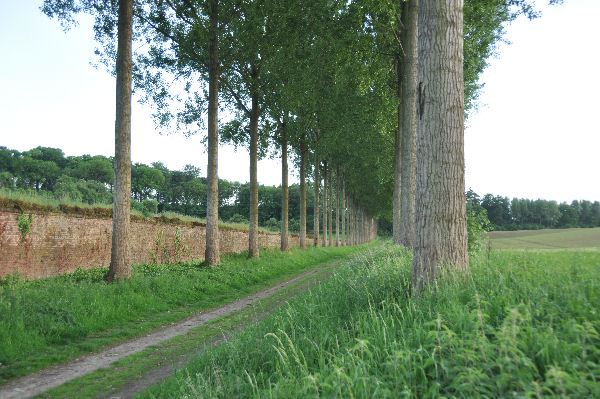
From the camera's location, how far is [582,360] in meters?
3.22

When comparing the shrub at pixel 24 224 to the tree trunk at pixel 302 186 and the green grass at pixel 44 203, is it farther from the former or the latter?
the tree trunk at pixel 302 186

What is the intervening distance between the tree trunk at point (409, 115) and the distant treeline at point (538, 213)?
65.8ft

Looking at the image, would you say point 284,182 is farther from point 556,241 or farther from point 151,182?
point 151,182

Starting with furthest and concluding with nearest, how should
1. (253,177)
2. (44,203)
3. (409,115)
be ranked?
1. (253,177)
2. (409,115)
3. (44,203)

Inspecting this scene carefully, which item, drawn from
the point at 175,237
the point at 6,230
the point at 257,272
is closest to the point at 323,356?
the point at 6,230

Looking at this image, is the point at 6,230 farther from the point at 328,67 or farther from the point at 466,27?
the point at 466,27

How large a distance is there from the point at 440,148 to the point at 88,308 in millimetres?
8445

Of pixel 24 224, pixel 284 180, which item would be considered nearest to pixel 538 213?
pixel 284 180

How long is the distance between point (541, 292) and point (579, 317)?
2.50 feet

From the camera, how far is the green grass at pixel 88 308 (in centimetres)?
801

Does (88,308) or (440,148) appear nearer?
(440,148)

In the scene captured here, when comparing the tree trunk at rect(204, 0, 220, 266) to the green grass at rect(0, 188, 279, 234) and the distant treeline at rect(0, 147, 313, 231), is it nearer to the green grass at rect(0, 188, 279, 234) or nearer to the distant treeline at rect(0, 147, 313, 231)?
the green grass at rect(0, 188, 279, 234)

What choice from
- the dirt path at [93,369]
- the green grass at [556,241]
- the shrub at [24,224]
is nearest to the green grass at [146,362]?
the dirt path at [93,369]

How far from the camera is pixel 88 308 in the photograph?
33.3 feet
